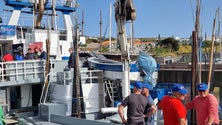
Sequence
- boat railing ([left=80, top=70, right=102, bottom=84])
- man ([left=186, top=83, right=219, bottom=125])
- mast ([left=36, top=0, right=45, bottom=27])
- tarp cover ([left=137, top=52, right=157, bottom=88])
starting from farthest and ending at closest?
mast ([left=36, top=0, right=45, bottom=27]) → boat railing ([left=80, top=70, right=102, bottom=84]) → tarp cover ([left=137, top=52, right=157, bottom=88]) → man ([left=186, top=83, right=219, bottom=125])

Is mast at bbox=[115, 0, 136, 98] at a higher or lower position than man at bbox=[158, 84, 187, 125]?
higher

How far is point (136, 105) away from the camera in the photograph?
18.3ft

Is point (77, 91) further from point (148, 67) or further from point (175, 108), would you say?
point (175, 108)

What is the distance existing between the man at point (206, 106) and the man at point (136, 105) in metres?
0.90

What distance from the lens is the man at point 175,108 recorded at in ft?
16.1

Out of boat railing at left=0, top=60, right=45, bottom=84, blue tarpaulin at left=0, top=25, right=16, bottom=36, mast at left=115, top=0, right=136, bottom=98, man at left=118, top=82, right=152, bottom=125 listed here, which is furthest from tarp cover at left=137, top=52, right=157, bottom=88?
blue tarpaulin at left=0, top=25, right=16, bottom=36

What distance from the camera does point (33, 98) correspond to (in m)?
13.9

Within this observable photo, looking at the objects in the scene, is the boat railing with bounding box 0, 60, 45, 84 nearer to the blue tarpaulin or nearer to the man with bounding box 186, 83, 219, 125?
the blue tarpaulin

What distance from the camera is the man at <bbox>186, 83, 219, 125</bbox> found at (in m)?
5.30

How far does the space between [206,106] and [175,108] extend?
0.76 metres

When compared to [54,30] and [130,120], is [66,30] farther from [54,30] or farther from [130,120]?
[130,120]

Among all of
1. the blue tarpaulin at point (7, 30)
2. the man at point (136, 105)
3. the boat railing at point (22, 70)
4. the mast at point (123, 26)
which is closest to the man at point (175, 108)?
the man at point (136, 105)

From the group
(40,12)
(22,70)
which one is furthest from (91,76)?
(40,12)

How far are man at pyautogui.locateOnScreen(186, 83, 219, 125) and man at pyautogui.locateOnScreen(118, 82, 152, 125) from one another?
900 millimetres
